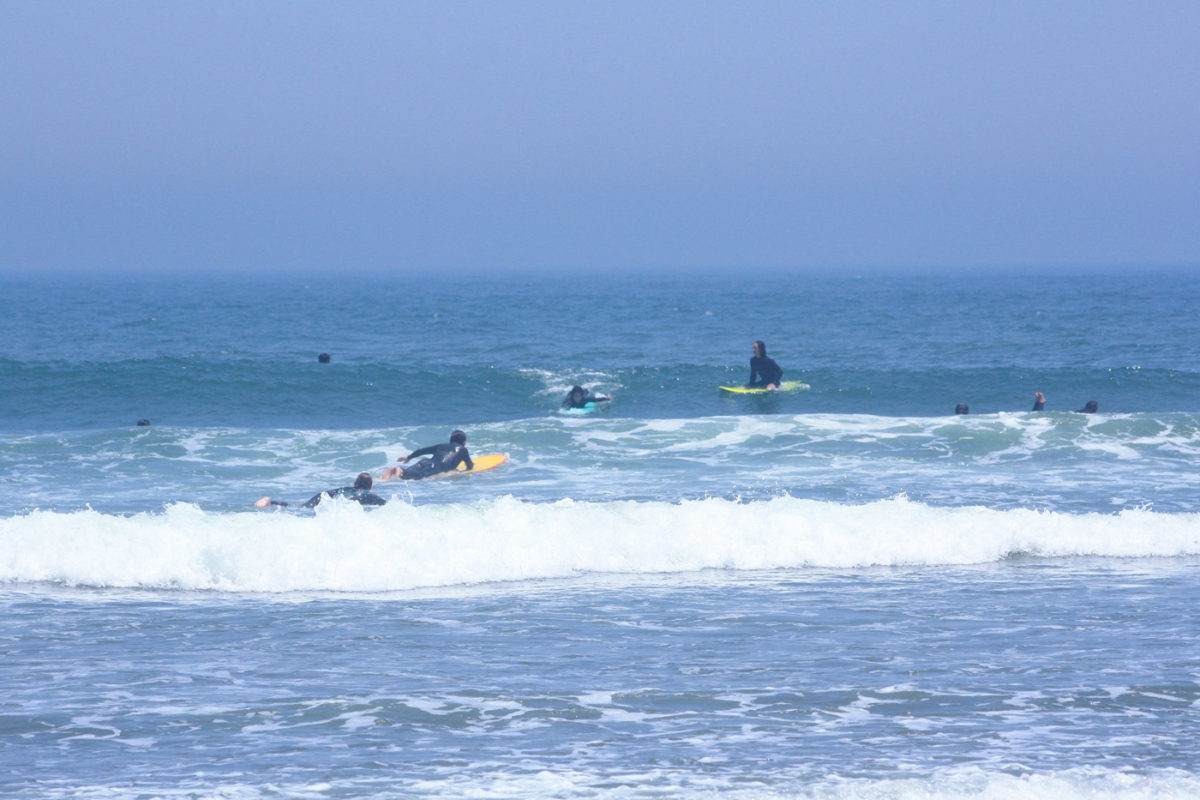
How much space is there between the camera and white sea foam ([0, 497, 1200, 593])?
1251cm

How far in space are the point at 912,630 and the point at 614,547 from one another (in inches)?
167

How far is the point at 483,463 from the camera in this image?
20969 mm

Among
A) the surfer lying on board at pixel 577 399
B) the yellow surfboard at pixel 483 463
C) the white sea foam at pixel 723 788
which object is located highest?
the surfer lying on board at pixel 577 399

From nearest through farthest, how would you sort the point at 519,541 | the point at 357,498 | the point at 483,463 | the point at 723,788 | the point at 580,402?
the point at 723,788, the point at 519,541, the point at 357,498, the point at 483,463, the point at 580,402

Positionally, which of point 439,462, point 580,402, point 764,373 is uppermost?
point 764,373

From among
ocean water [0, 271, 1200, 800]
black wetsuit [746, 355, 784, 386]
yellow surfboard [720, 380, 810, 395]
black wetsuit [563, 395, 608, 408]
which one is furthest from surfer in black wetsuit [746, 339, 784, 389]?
ocean water [0, 271, 1200, 800]

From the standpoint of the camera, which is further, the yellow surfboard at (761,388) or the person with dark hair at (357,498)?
the yellow surfboard at (761,388)

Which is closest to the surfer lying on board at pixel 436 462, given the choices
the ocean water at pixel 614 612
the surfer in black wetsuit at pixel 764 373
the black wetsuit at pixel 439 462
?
the black wetsuit at pixel 439 462

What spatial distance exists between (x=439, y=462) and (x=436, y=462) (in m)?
0.05

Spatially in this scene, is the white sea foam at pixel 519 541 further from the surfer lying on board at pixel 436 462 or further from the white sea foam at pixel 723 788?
the white sea foam at pixel 723 788

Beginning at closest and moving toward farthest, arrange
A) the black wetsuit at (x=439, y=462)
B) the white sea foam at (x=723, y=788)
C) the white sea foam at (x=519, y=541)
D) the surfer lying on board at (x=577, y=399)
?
1. the white sea foam at (x=723, y=788)
2. the white sea foam at (x=519, y=541)
3. the black wetsuit at (x=439, y=462)
4. the surfer lying on board at (x=577, y=399)

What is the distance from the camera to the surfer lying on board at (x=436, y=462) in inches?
780

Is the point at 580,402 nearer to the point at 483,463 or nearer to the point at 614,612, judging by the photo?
the point at 483,463

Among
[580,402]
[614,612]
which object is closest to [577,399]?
[580,402]
